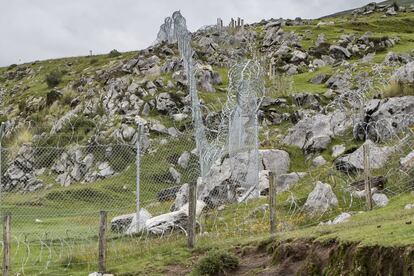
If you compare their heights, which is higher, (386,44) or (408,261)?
(386,44)

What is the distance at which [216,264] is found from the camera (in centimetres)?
1356

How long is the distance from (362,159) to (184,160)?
408 inches

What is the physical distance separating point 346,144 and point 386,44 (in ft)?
137

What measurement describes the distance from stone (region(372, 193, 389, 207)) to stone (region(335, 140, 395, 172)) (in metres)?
3.85

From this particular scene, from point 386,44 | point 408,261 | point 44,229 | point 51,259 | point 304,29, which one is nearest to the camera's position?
point 408,261

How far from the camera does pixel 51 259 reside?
16.9m

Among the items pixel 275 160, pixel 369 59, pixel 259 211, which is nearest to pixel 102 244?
pixel 259 211

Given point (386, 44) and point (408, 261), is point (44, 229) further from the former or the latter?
point (386, 44)

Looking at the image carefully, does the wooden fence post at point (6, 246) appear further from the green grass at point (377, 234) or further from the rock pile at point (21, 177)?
the rock pile at point (21, 177)

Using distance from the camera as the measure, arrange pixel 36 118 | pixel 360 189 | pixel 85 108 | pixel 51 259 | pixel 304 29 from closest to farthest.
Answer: pixel 51 259, pixel 360 189, pixel 85 108, pixel 36 118, pixel 304 29

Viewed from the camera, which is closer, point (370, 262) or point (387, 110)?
point (370, 262)

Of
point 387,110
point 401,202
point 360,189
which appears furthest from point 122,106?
point 401,202

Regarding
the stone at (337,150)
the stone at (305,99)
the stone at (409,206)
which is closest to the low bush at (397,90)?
the stone at (337,150)

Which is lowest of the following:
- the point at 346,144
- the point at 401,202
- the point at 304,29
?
the point at 401,202
